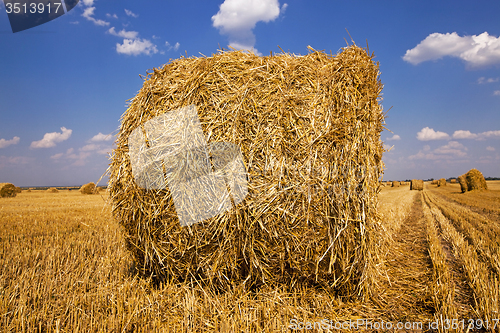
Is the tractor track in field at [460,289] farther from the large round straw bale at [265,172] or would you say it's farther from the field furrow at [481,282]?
the large round straw bale at [265,172]

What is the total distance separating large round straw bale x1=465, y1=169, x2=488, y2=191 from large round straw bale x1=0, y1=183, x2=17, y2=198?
103 ft

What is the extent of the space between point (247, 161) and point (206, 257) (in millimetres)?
1206

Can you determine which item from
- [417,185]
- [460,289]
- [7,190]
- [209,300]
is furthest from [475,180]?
[7,190]

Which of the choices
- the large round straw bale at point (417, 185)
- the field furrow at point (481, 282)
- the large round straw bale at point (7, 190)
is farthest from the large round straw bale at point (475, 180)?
the large round straw bale at point (7, 190)

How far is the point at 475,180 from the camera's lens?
18641mm

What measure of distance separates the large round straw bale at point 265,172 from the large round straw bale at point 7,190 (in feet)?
63.6

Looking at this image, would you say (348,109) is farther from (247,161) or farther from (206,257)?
(206,257)

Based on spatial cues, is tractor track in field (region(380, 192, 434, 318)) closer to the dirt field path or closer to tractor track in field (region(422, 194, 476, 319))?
the dirt field path

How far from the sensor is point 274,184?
9.11ft

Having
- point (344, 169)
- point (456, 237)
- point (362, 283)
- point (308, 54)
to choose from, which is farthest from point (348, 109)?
point (456, 237)

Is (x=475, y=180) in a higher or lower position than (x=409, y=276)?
higher

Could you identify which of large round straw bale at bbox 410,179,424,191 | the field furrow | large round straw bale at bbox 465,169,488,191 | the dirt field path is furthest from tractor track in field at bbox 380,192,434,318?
large round straw bale at bbox 410,179,424,191

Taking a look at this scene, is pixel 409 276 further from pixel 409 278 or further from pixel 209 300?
pixel 209 300

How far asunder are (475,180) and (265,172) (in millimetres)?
22373
